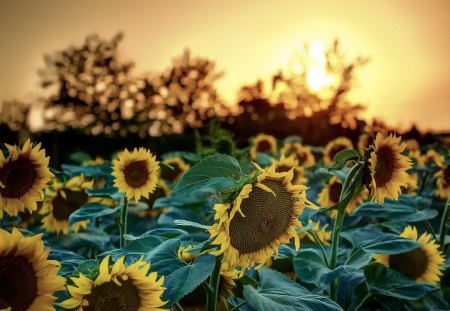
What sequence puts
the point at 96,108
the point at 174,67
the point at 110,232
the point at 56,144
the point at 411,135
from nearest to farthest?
the point at 110,232, the point at 411,135, the point at 56,144, the point at 96,108, the point at 174,67

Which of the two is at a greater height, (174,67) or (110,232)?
(174,67)

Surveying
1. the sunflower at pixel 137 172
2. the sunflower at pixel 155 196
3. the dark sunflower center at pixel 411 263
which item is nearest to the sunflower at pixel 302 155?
the sunflower at pixel 155 196

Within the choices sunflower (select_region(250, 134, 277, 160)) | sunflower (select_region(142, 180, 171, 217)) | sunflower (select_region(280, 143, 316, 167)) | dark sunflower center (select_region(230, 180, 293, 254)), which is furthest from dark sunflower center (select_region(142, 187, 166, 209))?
sunflower (select_region(250, 134, 277, 160))

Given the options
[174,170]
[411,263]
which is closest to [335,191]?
[411,263]

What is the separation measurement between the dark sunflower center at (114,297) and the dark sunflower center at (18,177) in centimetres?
84

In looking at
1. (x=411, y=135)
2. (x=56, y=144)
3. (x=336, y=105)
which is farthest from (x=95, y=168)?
(x=336, y=105)

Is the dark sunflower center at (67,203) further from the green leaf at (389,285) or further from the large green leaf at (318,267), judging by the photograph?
the green leaf at (389,285)

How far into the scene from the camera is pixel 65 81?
20.0 metres

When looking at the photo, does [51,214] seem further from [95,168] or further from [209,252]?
[209,252]

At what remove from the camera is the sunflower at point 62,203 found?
293 centimetres

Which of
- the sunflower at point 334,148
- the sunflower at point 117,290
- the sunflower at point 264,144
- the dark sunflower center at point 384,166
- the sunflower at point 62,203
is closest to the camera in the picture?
the sunflower at point 117,290

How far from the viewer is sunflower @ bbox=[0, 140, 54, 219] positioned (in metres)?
2.04

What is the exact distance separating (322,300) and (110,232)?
82.6 inches

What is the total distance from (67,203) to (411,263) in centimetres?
170
